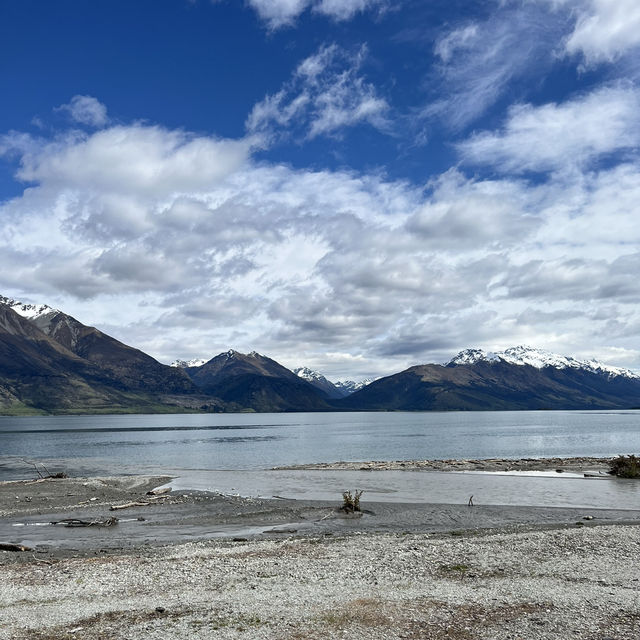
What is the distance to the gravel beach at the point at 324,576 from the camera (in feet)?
59.6

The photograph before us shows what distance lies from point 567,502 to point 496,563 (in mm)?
27842

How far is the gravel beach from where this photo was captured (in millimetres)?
18172

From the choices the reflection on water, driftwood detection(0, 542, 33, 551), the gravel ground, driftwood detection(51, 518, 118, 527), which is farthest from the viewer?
the reflection on water

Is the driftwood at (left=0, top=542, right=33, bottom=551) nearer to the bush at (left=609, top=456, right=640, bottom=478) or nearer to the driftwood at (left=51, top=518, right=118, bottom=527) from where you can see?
the driftwood at (left=51, top=518, right=118, bottom=527)

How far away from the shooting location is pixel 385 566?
26.0 m

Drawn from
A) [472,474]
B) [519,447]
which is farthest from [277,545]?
[519,447]

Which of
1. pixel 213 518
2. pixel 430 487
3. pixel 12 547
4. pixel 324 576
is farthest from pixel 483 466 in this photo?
pixel 12 547

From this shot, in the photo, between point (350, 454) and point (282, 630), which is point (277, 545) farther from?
point (350, 454)

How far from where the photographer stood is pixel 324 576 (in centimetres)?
2439

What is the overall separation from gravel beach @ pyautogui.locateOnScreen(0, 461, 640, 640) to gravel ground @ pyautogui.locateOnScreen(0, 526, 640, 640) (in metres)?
0.08

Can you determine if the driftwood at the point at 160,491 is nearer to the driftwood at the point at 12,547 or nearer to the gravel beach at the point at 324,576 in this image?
the gravel beach at the point at 324,576

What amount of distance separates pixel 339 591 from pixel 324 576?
2363 millimetres

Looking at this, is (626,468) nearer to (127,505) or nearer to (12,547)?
(127,505)

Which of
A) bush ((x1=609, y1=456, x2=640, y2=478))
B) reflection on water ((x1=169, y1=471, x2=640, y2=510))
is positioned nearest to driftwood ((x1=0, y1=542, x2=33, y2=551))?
reflection on water ((x1=169, y1=471, x2=640, y2=510))
